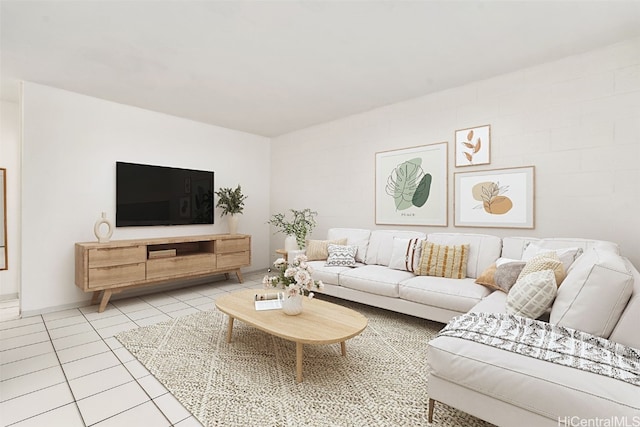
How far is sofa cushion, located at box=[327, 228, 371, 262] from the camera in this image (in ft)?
13.2

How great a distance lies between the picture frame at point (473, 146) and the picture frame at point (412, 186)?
16cm

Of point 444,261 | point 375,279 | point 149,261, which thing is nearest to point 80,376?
point 149,261

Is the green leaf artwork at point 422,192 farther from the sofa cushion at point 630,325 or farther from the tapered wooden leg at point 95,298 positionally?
the tapered wooden leg at point 95,298

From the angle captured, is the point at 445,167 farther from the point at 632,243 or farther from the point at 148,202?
the point at 148,202

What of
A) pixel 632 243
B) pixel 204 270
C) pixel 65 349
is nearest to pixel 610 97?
pixel 632 243

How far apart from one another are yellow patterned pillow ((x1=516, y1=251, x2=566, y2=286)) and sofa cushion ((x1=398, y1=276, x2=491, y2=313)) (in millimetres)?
448

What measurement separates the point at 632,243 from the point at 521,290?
152 centimetres

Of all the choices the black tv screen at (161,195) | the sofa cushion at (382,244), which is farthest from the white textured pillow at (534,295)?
the black tv screen at (161,195)

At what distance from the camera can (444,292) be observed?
2.71 metres

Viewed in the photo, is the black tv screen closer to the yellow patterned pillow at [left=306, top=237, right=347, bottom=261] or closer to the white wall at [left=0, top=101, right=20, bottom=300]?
the white wall at [left=0, top=101, right=20, bottom=300]

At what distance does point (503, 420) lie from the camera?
1.39 meters

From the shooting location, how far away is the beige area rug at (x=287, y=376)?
170 centimetres

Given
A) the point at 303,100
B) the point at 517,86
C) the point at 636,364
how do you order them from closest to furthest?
the point at 636,364 → the point at 517,86 → the point at 303,100

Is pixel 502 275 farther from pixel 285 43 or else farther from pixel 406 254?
pixel 285 43
